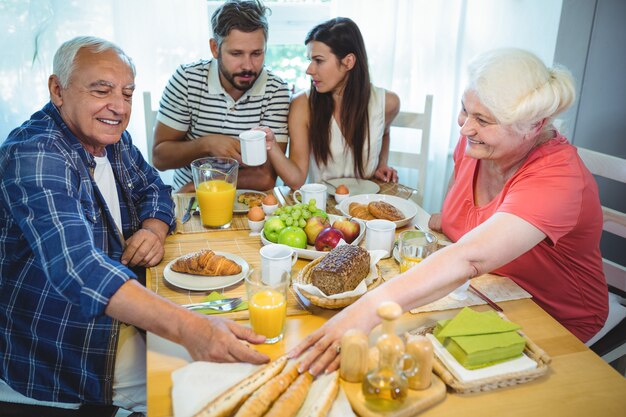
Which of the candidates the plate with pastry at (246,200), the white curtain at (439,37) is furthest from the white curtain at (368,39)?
the plate with pastry at (246,200)

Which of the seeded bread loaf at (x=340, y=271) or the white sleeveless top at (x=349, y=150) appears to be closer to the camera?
the seeded bread loaf at (x=340, y=271)

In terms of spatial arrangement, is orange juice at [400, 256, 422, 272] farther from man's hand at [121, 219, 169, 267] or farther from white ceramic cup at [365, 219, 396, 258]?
man's hand at [121, 219, 169, 267]

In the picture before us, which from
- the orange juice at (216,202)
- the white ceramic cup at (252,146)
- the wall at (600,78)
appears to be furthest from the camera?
the wall at (600,78)

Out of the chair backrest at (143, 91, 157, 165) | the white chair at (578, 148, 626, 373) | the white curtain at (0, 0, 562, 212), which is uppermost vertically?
the white curtain at (0, 0, 562, 212)

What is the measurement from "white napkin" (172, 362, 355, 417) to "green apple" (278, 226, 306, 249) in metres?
0.56

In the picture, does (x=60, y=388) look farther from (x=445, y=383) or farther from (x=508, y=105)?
(x=508, y=105)

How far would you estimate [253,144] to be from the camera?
1.93 m

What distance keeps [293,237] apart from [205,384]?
0.65 m

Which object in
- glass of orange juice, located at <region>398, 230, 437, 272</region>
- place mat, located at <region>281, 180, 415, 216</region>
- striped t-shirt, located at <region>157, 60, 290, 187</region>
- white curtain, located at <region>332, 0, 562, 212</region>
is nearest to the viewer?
glass of orange juice, located at <region>398, 230, 437, 272</region>

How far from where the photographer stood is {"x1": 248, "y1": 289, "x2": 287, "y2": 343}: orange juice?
3.93 ft

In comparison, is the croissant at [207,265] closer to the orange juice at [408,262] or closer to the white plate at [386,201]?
the orange juice at [408,262]

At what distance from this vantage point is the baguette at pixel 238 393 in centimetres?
95

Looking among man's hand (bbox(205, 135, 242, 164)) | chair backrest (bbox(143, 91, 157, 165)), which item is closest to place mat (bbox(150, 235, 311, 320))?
man's hand (bbox(205, 135, 242, 164))

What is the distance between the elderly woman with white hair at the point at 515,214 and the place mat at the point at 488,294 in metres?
0.07
